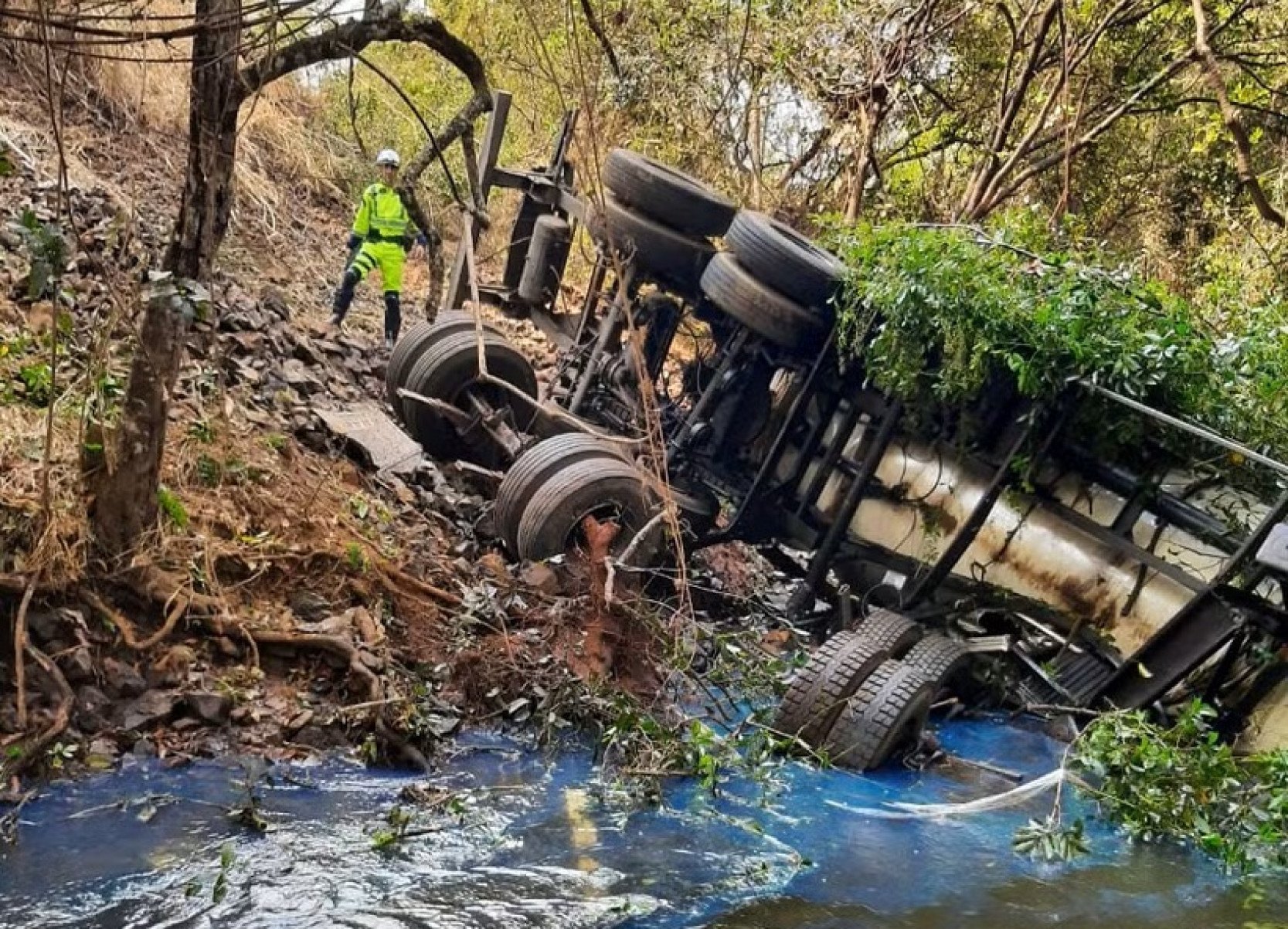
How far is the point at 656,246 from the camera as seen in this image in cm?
686

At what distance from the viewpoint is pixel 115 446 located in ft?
13.8

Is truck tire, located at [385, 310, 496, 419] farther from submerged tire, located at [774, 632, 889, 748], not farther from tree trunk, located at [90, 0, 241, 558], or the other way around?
submerged tire, located at [774, 632, 889, 748]

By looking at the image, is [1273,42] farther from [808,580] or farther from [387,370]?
[387,370]

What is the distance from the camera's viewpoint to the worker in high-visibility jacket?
9094 mm

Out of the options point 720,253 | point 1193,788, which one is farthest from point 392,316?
point 1193,788

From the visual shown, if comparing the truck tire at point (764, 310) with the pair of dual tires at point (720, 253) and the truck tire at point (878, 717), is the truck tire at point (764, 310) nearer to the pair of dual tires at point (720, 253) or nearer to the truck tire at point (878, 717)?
the pair of dual tires at point (720, 253)

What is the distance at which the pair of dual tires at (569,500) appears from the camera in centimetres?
583

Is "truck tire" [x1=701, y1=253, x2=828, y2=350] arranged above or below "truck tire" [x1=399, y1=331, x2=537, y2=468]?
above

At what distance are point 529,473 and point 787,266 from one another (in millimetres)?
1809

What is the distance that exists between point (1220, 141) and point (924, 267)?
8356 millimetres

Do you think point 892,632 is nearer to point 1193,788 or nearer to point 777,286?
point 1193,788

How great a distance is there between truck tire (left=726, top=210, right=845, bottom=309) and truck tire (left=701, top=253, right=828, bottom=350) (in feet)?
0.16

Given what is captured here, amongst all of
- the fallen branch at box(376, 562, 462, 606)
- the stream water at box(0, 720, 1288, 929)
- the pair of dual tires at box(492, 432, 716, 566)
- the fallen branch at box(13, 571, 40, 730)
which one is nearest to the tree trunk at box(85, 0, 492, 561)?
the fallen branch at box(13, 571, 40, 730)

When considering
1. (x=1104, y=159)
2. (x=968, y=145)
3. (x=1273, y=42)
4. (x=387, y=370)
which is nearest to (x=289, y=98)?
(x=387, y=370)
